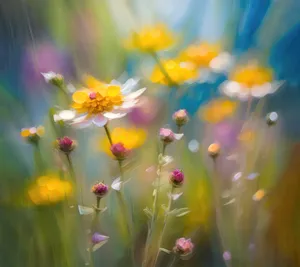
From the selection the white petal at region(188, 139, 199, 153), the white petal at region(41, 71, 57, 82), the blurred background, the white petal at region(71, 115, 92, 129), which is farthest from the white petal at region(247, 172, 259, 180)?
the white petal at region(41, 71, 57, 82)

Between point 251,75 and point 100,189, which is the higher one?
point 251,75

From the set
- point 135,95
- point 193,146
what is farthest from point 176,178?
point 135,95

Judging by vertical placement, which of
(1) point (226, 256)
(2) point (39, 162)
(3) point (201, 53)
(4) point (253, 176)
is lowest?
(1) point (226, 256)

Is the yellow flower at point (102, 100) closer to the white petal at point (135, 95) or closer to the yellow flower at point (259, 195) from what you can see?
the white petal at point (135, 95)

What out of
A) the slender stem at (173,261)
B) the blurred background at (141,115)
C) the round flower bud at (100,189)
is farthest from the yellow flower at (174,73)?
the slender stem at (173,261)

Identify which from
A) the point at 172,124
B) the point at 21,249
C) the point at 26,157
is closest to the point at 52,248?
the point at 21,249

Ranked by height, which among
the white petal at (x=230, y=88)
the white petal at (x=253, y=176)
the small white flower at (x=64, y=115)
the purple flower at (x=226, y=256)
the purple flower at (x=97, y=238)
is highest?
the small white flower at (x=64, y=115)

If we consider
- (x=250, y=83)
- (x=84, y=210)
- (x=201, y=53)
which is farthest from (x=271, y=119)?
(x=84, y=210)

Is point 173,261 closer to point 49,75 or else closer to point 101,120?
point 101,120
